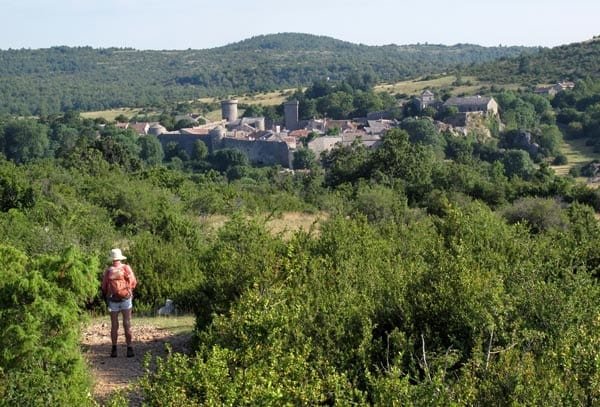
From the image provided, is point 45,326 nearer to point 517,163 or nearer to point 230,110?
point 517,163

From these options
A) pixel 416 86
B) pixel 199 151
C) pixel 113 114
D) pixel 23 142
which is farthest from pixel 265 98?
pixel 23 142

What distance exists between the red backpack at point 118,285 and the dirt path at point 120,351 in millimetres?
692

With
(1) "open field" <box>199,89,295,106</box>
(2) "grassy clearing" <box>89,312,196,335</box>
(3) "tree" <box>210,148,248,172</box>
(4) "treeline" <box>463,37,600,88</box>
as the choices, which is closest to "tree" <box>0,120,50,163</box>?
(3) "tree" <box>210,148,248,172</box>

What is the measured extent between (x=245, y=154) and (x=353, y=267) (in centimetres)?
5774

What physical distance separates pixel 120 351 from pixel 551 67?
310ft

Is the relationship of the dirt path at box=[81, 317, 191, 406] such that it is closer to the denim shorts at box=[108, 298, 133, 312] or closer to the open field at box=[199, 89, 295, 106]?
the denim shorts at box=[108, 298, 133, 312]

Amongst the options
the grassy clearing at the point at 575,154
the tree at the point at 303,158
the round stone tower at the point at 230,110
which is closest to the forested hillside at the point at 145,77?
the round stone tower at the point at 230,110

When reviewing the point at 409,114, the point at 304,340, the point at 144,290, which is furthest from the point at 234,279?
the point at 409,114

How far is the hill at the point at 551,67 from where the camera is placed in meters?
87.9

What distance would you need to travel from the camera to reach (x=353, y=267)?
8461 mm

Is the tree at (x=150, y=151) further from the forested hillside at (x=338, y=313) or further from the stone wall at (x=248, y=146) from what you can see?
the forested hillside at (x=338, y=313)

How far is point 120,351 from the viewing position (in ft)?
27.9

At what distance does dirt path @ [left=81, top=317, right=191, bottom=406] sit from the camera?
288 inches

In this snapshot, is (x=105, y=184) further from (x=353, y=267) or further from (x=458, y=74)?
(x=458, y=74)
